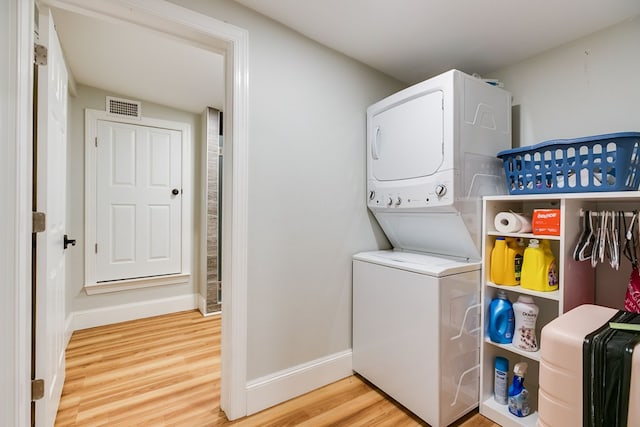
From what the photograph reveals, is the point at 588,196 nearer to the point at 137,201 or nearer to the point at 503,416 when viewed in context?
the point at 503,416

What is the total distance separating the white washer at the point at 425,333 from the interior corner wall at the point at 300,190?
27 cm

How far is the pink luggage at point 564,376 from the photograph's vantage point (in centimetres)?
79

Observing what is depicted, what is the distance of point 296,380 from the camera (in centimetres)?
183

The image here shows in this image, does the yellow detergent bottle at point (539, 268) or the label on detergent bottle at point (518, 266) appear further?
the label on detergent bottle at point (518, 266)

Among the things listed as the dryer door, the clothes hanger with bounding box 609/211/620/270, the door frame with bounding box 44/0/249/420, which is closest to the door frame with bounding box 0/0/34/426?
the door frame with bounding box 44/0/249/420

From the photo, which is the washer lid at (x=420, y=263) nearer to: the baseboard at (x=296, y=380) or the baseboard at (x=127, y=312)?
the baseboard at (x=296, y=380)

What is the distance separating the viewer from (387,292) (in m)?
1.80

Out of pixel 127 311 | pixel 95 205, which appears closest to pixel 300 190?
pixel 95 205

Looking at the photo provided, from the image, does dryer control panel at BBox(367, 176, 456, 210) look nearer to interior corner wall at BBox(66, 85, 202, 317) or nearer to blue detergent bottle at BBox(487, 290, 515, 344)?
blue detergent bottle at BBox(487, 290, 515, 344)

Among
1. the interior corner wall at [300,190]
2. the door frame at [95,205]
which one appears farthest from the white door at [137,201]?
the interior corner wall at [300,190]

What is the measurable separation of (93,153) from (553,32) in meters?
3.64

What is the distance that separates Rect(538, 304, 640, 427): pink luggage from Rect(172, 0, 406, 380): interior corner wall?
1.26m

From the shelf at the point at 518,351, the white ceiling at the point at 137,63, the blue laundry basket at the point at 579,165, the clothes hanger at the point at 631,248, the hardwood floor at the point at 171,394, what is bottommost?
the hardwood floor at the point at 171,394

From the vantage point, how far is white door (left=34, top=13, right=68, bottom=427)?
129 cm
